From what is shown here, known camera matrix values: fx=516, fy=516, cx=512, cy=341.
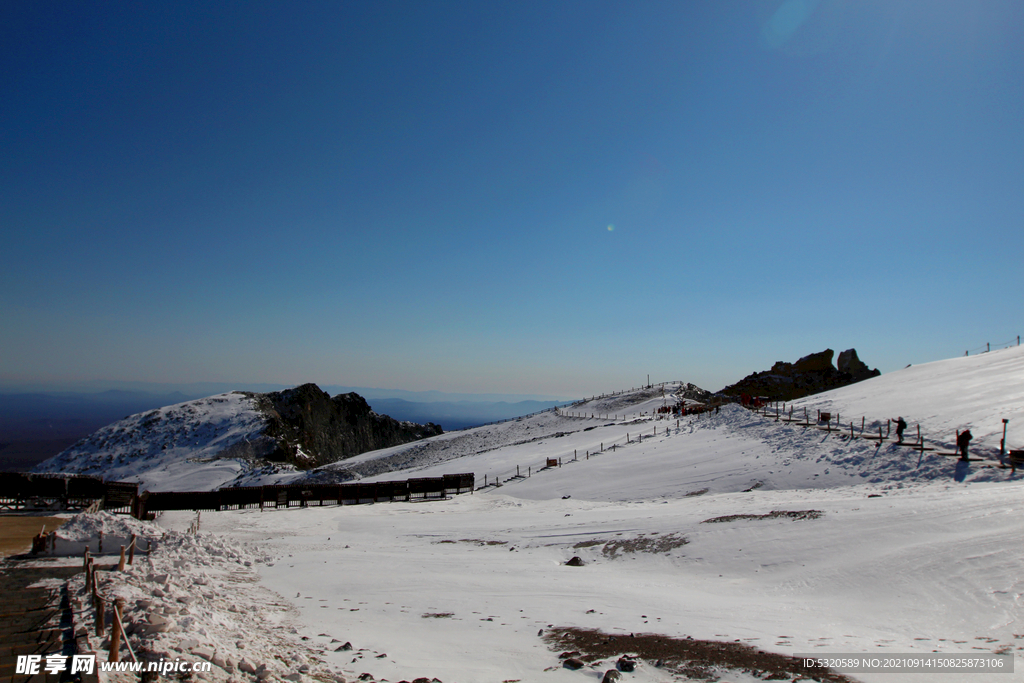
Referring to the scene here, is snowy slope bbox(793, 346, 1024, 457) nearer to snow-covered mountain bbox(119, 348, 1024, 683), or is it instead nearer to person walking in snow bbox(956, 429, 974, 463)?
snow-covered mountain bbox(119, 348, 1024, 683)

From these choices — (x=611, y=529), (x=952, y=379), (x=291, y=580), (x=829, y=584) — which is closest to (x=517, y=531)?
(x=611, y=529)

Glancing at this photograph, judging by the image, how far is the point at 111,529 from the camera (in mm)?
16000

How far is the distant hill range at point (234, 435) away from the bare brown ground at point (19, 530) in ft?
121

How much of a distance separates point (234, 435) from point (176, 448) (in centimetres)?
592

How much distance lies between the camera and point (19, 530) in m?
18.3

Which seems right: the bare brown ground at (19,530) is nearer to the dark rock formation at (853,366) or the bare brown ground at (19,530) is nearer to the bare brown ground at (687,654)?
the bare brown ground at (687,654)

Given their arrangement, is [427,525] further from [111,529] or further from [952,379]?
[952,379]

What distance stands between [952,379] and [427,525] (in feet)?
126

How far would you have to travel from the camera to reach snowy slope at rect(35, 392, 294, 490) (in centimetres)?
5228

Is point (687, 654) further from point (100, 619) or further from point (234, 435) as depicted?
point (234, 435)

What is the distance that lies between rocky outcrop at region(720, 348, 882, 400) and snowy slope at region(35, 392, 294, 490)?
58.5 metres

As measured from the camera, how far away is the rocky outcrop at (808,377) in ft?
214

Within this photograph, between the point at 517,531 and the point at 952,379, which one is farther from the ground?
the point at 952,379

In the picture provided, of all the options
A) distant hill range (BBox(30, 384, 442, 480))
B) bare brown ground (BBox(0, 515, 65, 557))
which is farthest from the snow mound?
distant hill range (BBox(30, 384, 442, 480))
